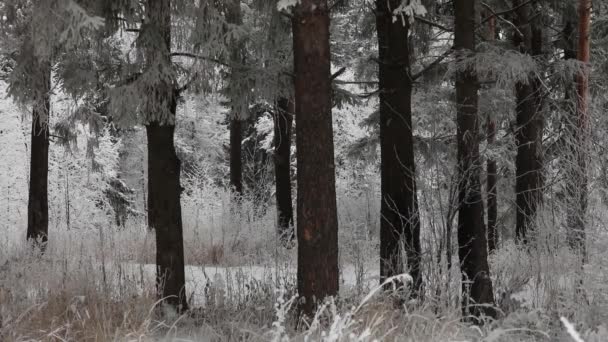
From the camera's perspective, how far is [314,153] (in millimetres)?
5293

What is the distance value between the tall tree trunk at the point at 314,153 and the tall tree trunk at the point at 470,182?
1811mm

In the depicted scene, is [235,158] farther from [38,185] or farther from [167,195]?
[167,195]

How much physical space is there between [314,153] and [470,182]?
7.17 feet

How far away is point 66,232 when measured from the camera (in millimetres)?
12555

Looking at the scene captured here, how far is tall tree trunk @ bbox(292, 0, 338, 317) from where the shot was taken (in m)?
5.26

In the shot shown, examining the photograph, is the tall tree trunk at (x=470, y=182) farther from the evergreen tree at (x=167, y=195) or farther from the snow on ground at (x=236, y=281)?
the evergreen tree at (x=167, y=195)

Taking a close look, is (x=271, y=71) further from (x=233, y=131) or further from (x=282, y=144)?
(x=233, y=131)

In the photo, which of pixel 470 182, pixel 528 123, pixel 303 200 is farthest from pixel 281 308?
pixel 528 123

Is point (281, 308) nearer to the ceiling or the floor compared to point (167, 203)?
nearer to the floor

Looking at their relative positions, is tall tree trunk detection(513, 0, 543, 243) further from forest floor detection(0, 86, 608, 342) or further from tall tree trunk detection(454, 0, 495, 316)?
tall tree trunk detection(454, 0, 495, 316)

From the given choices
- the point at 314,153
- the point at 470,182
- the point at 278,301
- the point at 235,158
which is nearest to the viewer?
the point at 278,301

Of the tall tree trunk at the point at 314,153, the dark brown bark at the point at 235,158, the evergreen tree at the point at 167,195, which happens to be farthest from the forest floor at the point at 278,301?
the dark brown bark at the point at 235,158

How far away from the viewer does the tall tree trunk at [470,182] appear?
6.54 meters

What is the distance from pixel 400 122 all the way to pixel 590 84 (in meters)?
6.77
